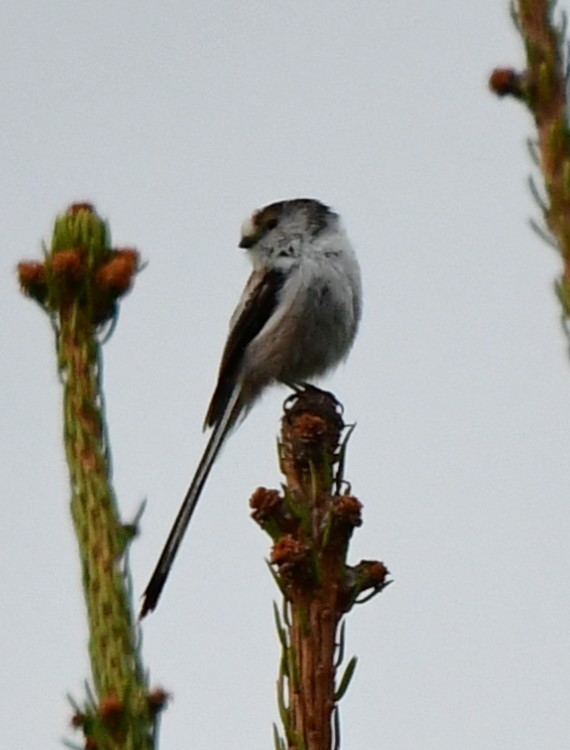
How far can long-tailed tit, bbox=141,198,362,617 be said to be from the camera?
17.9ft

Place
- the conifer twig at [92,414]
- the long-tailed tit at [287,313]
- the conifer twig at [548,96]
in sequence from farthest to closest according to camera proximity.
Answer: the long-tailed tit at [287,313] → the conifer twig at [92,414] → the conifer twig at [548,96]

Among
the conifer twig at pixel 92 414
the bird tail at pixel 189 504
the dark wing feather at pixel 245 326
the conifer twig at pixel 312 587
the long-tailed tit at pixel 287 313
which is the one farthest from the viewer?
the dark wing feather at pixel 245 326

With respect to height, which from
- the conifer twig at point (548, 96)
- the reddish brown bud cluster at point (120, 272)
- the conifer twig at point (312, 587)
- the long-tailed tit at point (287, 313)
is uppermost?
the long-tailed tit at point (287, 313)

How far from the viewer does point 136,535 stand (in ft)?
6.41

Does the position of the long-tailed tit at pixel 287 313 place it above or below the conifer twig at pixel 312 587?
above

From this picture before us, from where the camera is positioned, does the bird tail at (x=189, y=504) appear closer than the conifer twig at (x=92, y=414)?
No

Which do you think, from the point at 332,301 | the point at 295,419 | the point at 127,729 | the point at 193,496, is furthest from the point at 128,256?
the point at 332,301

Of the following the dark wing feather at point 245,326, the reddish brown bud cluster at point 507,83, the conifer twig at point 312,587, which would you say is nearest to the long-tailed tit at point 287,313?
the dark wing feather at point 245,326

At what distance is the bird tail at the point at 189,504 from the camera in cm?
267

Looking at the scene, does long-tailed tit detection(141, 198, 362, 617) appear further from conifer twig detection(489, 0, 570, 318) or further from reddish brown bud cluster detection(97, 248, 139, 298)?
conifer twig detection(489, 0, 570, 318)

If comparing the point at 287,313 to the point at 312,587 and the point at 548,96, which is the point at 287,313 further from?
the point at 548,96

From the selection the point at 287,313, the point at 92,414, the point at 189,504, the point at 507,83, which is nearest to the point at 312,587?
the point at 92,414

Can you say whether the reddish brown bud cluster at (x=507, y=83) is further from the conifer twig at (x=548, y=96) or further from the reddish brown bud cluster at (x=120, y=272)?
the reddish brown bud cluster at (x=120, y=272)

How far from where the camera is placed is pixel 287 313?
550 cm
